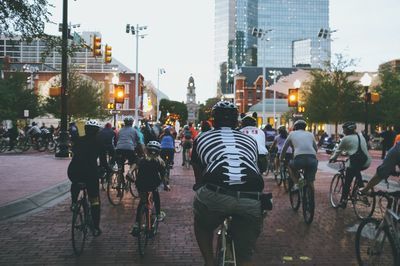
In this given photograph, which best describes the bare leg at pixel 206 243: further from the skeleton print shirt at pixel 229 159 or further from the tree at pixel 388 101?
the tree at pixel 388 101

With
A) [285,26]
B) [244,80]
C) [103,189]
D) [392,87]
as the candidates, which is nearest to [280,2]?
[285,26]

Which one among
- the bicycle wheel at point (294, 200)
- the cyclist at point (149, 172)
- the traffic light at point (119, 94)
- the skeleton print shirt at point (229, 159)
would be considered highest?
the traffic light at point (119, 94)

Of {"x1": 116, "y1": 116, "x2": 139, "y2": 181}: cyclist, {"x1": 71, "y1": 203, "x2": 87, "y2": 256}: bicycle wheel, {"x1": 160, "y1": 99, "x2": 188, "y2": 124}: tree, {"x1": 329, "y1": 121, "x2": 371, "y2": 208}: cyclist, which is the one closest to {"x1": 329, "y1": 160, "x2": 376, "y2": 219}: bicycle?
{"x1": 329, "y1": 121, "x2": 371, "y2": 208}: cyclist

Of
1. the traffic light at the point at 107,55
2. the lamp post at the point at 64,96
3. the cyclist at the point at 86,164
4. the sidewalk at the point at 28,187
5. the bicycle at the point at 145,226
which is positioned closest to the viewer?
the bicycle at the point at 145,226

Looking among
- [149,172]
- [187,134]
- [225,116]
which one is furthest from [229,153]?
[187,134]

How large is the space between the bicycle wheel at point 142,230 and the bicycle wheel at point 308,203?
3.40m

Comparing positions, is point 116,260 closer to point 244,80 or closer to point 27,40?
point 27,40

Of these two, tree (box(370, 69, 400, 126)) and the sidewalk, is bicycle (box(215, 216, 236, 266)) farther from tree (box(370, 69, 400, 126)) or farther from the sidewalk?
tree (box(370, 69, 400, 126))

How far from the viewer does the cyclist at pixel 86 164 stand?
668cm

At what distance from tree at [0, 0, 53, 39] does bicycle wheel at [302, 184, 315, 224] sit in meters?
6.87

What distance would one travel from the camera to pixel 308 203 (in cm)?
873

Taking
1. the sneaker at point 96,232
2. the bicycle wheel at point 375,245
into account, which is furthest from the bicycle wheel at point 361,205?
the sneaker at point 96,232

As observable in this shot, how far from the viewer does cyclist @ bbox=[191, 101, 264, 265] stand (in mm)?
3670

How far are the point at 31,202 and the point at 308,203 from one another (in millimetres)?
6135
